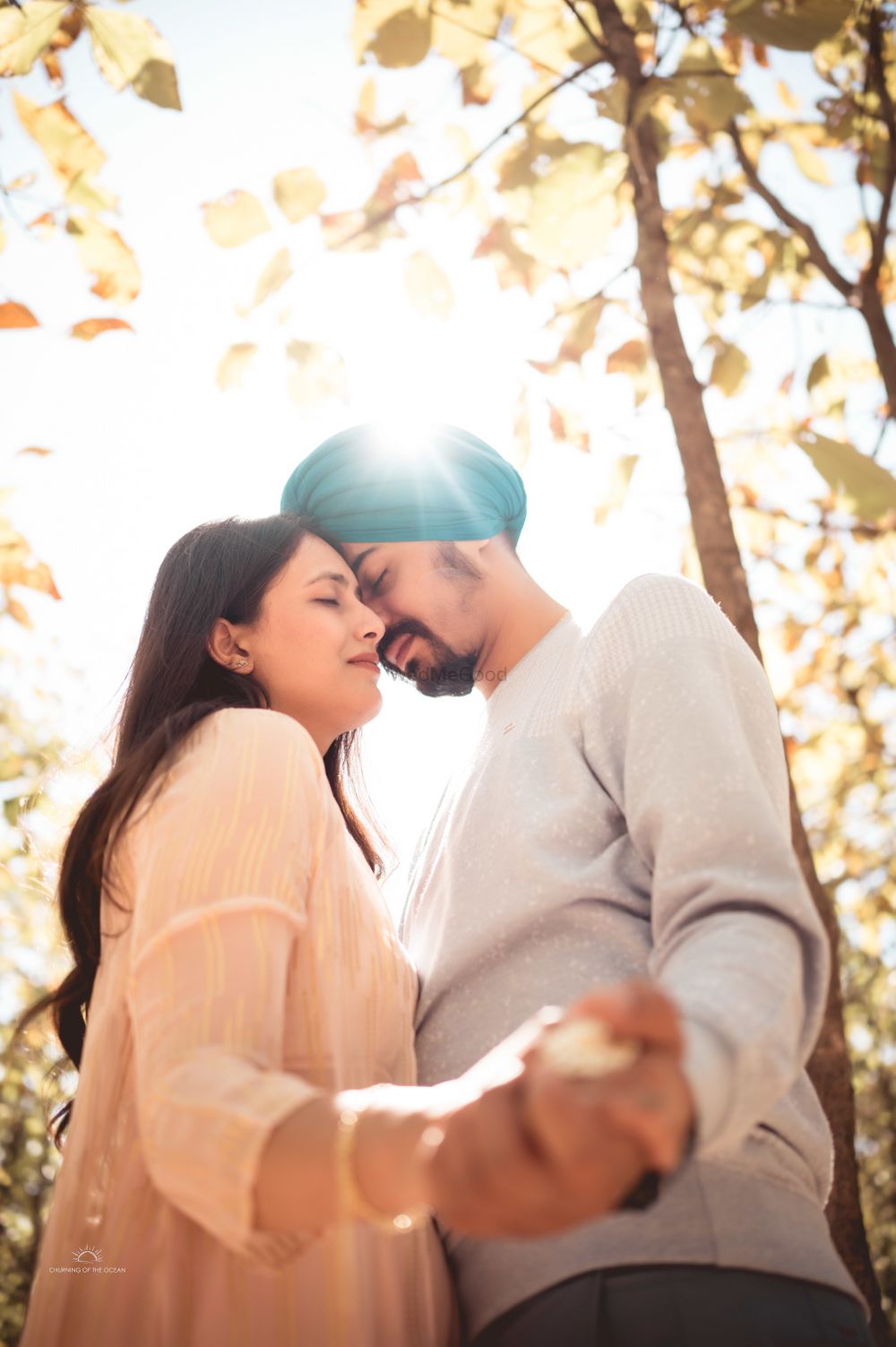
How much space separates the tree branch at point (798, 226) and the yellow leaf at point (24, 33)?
1.82 metres

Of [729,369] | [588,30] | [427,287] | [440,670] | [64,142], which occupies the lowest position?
[440,670]

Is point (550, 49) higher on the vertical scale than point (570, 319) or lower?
higher

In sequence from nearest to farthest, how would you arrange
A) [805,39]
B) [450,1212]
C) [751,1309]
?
[450,1212] → [751,1309] → [805,39]

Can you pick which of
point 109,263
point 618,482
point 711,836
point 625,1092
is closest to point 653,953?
point 711,836

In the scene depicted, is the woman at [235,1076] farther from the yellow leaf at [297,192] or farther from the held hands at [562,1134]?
the yellow leaf at [297,192]

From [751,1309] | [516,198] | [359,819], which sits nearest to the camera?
[751,1309]

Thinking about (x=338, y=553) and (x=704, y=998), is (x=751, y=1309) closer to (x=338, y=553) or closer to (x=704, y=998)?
(x=704, y=998)

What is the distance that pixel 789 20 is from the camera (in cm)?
207

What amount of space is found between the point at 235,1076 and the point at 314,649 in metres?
1.26

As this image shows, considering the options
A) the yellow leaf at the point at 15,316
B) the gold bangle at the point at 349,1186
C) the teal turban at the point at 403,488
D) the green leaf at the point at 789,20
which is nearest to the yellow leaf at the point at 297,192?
the teal turban at the point at 403,488

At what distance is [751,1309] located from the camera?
45.6 inches

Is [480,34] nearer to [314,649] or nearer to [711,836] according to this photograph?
[314,649]

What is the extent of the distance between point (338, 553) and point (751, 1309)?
1.78 metres

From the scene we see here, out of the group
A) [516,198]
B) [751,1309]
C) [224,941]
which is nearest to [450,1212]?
[224,941]
